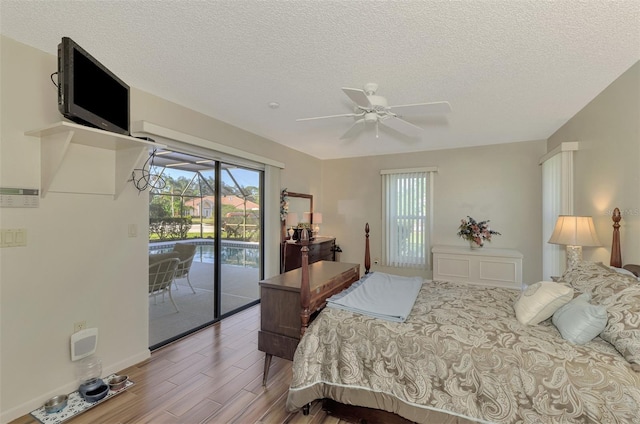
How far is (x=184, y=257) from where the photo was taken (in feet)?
11.1

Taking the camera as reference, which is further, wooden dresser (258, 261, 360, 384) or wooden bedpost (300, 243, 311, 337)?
wooden dresser (258, 261, 360, 384)

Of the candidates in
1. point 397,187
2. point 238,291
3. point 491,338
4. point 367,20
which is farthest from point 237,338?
point 397,187

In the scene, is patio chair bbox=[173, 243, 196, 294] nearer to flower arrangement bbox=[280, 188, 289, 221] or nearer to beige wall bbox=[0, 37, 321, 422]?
beige wall bbox=[0, 37, 321, 422]

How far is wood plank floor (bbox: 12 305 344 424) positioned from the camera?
78.3 inches

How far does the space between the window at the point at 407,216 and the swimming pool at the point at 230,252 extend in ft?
8.43

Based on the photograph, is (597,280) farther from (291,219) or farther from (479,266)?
(291,219)

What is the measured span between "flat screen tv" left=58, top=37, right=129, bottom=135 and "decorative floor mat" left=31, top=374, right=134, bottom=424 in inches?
81.0

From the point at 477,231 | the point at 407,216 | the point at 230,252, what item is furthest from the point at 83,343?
the point at 477,231

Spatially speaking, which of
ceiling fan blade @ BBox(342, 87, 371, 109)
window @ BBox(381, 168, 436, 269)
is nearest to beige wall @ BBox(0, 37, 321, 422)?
ceiling fan blade @ BBox(342, 87, 371, 109)

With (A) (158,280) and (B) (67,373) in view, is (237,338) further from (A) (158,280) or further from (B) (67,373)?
(B) (67,373)

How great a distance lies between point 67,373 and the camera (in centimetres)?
224

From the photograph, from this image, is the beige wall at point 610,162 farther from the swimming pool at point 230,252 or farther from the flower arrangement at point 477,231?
the swimming pool at point 230,252

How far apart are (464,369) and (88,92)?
297 cm

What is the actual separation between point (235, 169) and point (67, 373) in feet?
8.88
